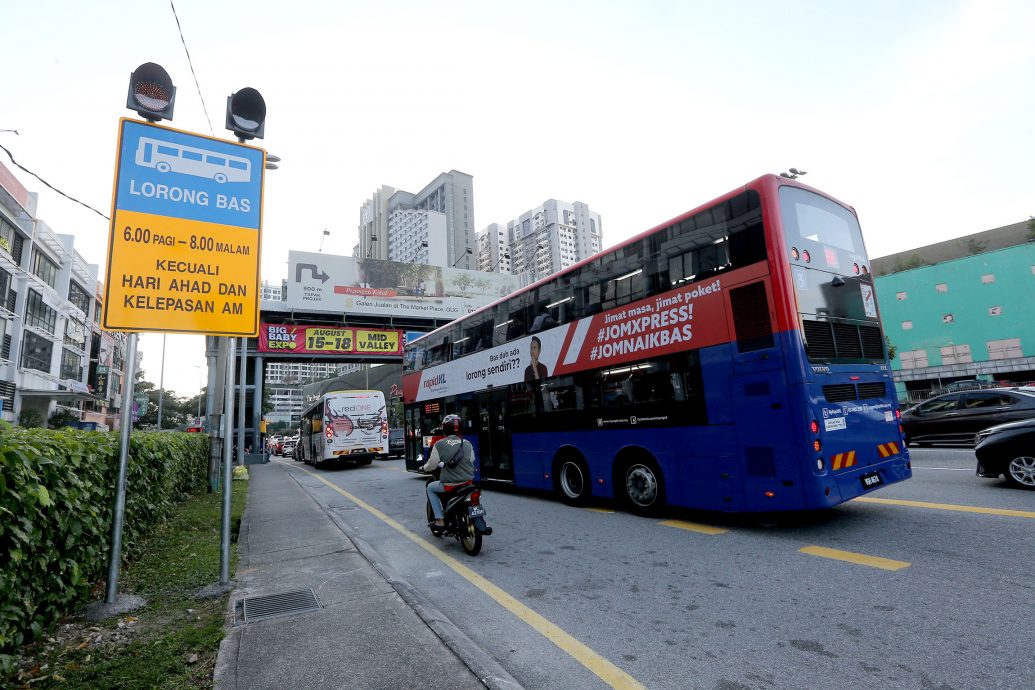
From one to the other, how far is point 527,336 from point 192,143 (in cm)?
612

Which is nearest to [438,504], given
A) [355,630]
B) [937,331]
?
[355,630]

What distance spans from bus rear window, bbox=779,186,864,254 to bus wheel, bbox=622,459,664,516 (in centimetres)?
359

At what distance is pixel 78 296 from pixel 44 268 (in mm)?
8522

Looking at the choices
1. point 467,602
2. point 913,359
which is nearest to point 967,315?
point 913,359

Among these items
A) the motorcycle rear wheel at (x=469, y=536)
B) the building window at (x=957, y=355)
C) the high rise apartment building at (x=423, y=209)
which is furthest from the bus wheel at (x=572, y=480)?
the high rise apartment building at (x=423, y=209)

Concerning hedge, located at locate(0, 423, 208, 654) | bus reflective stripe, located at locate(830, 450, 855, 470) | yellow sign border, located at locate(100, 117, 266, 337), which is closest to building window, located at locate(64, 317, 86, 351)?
hedge, located at locate(0, 423, 208, 654)

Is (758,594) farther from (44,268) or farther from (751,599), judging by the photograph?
(44,268)

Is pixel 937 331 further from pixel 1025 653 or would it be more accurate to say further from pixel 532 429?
pixel 1025 653

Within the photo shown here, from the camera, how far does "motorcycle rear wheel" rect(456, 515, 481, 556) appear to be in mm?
6062

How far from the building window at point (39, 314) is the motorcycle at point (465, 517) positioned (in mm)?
38239

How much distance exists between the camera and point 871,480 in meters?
6.34

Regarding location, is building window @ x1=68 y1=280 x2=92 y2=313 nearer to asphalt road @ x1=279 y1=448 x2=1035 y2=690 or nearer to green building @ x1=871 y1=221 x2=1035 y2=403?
asphalt road @ x1=279 y1=448 x2=1035 y2=690

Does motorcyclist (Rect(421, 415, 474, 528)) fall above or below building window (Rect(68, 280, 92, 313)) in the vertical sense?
below

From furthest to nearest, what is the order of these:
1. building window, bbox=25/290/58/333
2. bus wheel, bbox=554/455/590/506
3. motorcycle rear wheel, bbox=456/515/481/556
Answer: building window, bbox=25/290/58/333
bus wheel, bbox=554/455/590/506
motorcycle rear wheel, bbox=456/515/481/556
